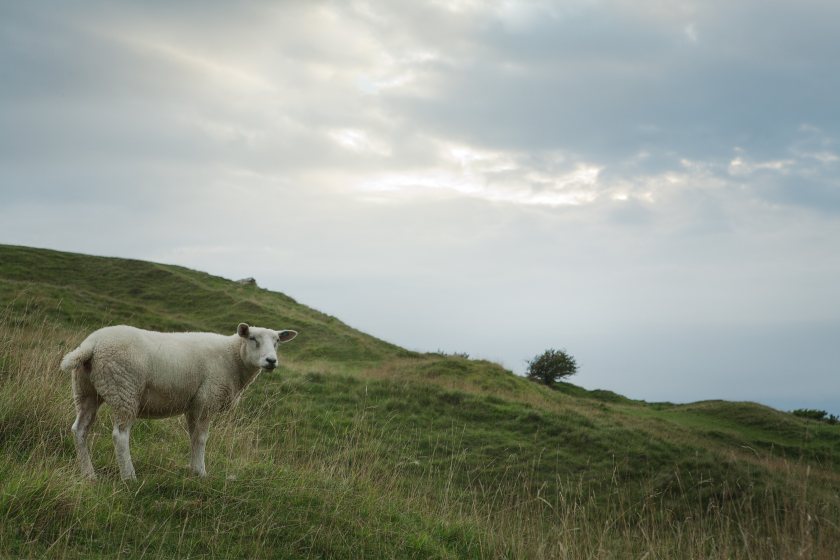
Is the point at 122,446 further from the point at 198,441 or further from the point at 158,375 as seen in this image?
the point at 198,441

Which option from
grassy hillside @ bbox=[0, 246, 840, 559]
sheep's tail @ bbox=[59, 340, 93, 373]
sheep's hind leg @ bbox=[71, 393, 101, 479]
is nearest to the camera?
grassy hillside @ bbox=[0, 246, 840, 559]

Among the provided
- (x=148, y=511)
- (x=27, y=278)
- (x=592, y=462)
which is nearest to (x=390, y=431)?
(x=592, y=462)

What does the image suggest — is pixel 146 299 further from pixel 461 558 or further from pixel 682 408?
pixel 461 558

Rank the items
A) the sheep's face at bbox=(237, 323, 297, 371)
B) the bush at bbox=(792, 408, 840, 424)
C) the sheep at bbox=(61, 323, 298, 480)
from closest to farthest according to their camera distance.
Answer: the sheep at bbox=(61, 323, 298, 480)
the sheep's face at bbox=(237, 323, 297, 371)
the bush at bbox=(792, 408, 840, 424)

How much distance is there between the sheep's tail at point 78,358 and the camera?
6809mm

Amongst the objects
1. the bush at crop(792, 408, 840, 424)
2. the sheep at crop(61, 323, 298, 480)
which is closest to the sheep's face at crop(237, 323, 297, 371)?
the sheep at crop(61, 323, 298, 480)

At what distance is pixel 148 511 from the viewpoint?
667 centimetres

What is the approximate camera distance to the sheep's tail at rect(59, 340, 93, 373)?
268 inches

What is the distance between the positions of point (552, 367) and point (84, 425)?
4219cm

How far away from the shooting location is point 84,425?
23.6 ft

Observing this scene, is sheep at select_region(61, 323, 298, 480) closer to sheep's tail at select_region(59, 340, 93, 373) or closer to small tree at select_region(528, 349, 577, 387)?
sheep's tail at select_region(59, 340, 93, 373)

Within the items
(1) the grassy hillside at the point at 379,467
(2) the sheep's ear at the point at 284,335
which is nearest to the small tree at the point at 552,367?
(1) the grassy hillside at the point at 379,467

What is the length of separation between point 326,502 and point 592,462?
42.3 ft

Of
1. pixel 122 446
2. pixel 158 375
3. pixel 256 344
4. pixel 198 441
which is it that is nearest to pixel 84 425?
pixel 122 446
